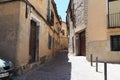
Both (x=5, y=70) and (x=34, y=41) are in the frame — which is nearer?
(x=5, y=70)

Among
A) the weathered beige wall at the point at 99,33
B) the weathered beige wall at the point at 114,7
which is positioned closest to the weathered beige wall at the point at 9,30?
the weathered beige wall at the point at 99,33

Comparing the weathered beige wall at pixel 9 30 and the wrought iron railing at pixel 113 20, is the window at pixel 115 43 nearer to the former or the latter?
the wrought iron railing at pixel 113 20

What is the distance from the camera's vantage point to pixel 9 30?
29.0 feet

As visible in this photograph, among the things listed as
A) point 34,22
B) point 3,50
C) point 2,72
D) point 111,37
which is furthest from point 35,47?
point 111,37

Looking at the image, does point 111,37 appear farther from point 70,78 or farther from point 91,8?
point 70,78

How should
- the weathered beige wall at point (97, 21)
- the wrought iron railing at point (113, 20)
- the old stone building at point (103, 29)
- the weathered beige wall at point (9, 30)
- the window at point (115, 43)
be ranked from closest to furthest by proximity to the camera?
the weathered beige wall at point (9, 30)
the window at point (115, 43)
the old stone building at point (103, 29)
the wrought iron railing at point (113, 20)
the weathered beige wall at point (97, 21)

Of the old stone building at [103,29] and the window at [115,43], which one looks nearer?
the window at [115,43]

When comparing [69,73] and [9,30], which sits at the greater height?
[9,30]

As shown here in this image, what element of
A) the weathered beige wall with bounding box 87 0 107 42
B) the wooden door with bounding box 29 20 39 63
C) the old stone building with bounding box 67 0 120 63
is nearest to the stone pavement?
the wooden door with bounding box 29 20 39 63

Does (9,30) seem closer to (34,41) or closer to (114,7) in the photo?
(34,41)

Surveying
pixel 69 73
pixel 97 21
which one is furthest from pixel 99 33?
pixel 69 73

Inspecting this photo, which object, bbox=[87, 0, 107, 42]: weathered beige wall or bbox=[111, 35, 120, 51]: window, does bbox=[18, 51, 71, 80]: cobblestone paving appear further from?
bbox=[87, 0, 107, 42]: weathered beige wall

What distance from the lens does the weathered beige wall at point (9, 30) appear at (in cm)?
861

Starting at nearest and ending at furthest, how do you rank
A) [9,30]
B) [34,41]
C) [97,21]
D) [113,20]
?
[9,30] < [34,41] < [113,20] < [97,21]
